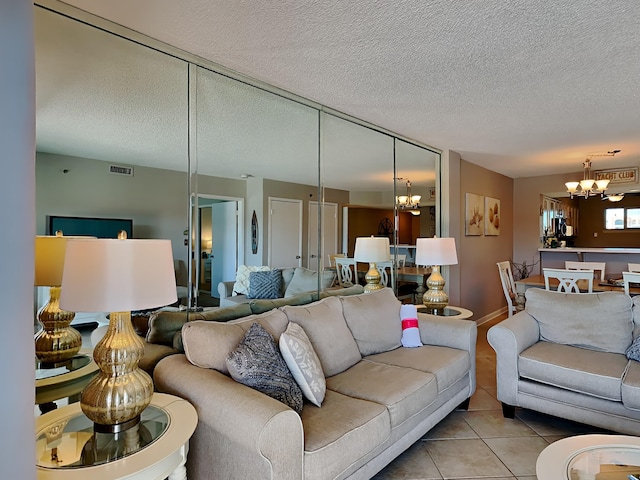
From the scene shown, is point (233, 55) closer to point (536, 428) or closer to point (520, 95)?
point (520, 95)

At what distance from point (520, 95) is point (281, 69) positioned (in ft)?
6.03

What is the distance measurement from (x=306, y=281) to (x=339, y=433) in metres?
1.68

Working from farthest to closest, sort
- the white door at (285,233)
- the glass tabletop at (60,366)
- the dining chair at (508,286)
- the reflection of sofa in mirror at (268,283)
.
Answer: the dining chair at (508,286) → the white door at (285,233) → the reflection of sofa in mirror at (268,283) → the glass tabletop at (60,366)

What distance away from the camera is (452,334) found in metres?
3.02

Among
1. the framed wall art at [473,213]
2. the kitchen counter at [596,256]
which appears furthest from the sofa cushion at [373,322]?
the kitchen counter at [596,256]

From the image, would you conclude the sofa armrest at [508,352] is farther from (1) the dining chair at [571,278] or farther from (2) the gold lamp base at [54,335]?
(2) the gold lamp base at [54,335]

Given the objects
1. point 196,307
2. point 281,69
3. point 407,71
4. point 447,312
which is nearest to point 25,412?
point 196,307

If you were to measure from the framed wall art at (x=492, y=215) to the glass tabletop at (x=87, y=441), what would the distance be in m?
5.48

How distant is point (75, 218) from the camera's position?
80.2 inches

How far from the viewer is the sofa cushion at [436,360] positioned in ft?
8.45

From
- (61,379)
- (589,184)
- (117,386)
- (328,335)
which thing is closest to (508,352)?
(328,335)

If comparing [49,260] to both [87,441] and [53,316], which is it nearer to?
[53,316]

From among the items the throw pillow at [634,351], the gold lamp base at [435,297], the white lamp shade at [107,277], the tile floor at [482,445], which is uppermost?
the white lamp shade at [107,277]

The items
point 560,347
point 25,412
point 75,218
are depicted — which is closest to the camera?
point 25,412
